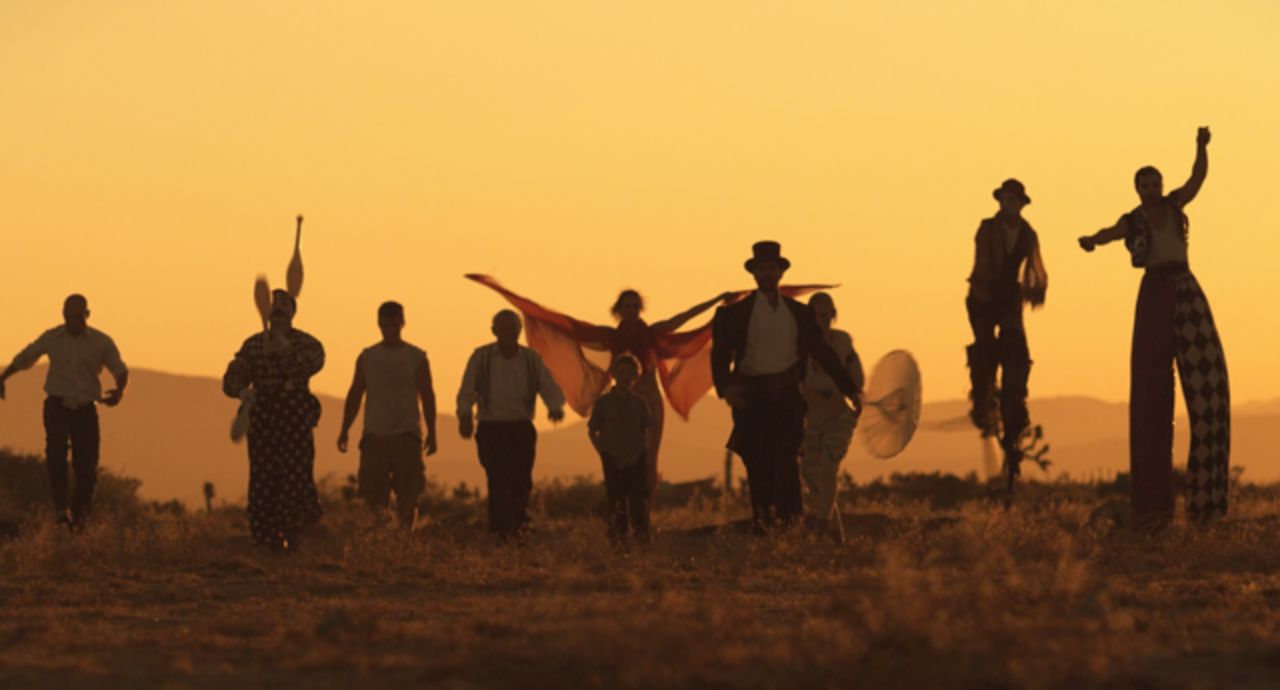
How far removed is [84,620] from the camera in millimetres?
11602

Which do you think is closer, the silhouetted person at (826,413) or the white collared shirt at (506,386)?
the silhouetted person at (826,413)

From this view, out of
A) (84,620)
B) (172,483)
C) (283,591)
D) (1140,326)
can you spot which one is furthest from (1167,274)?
(172,483)

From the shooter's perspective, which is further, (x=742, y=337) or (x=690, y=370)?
(x=690, y=370)

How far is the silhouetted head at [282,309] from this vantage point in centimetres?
1633

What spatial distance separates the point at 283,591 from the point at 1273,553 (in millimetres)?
6109

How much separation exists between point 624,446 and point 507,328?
123 cm

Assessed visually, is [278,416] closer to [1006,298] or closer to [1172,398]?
[1006,298]

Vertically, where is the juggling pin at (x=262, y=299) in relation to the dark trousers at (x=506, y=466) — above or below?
above

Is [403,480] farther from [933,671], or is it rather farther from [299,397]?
[933,671]

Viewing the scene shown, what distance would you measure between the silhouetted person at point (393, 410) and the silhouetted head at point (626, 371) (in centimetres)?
137

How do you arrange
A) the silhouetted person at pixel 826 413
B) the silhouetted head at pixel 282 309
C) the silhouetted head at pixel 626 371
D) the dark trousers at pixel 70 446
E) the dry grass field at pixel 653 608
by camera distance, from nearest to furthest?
the dry grass field at pixel 653 608
the silhouetted head at pixel 282 309
the silhouetted person at pixel 826 413
the silhouetted head at pixel 626 371
the dark trousers at pixel 70 446

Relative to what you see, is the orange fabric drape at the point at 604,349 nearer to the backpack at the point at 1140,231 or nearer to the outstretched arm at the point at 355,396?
the outstretched arm at the point at 355,396

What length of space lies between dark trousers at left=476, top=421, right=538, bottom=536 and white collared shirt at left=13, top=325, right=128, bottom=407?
3413 millimetres


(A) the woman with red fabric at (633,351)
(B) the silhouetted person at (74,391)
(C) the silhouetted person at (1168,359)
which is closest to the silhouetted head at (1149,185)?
(C) the silhouetted person at (1168,359)
